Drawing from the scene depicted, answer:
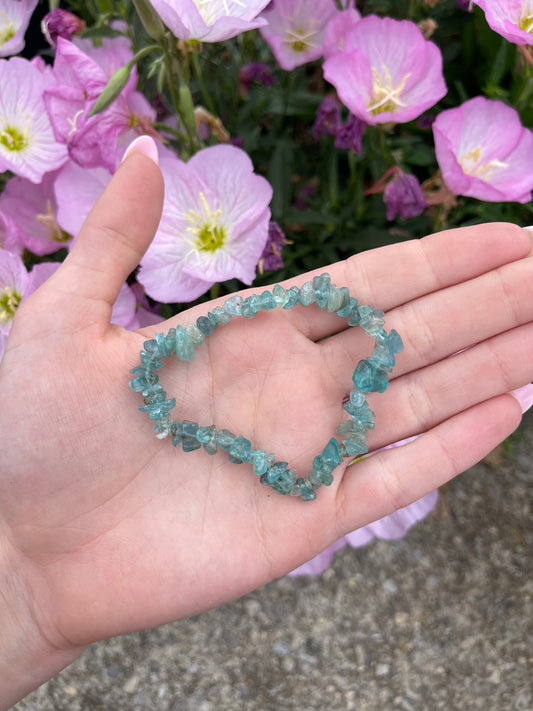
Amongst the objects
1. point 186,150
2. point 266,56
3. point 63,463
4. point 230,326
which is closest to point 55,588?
point 63,463

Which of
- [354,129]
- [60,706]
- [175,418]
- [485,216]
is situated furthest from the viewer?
[60,706]

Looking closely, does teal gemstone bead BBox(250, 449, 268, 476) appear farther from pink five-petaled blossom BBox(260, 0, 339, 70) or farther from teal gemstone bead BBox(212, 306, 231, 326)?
pink five-petaled blossom BBox(260, 0, 339, 70)

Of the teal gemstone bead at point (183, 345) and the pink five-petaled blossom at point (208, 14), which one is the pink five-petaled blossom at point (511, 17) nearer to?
the pink five-petaled blossom at point (208, 14)

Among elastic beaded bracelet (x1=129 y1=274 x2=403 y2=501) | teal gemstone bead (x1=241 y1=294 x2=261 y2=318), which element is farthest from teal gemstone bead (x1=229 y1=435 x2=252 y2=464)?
teal gemstone bead (x1=241 y1=294 x2=261 y2=318)

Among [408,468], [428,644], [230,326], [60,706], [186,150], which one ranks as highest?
[186,150]

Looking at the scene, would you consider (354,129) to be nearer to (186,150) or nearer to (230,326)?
(186,150)

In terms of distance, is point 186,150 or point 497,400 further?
point 186,150

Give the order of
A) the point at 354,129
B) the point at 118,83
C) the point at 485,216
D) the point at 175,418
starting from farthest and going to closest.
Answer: the point at 485,216 < the point at 354,129 < the point at 175,418 < the point at 118,83

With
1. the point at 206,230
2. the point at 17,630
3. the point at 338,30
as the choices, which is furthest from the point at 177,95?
the point at 17,630
